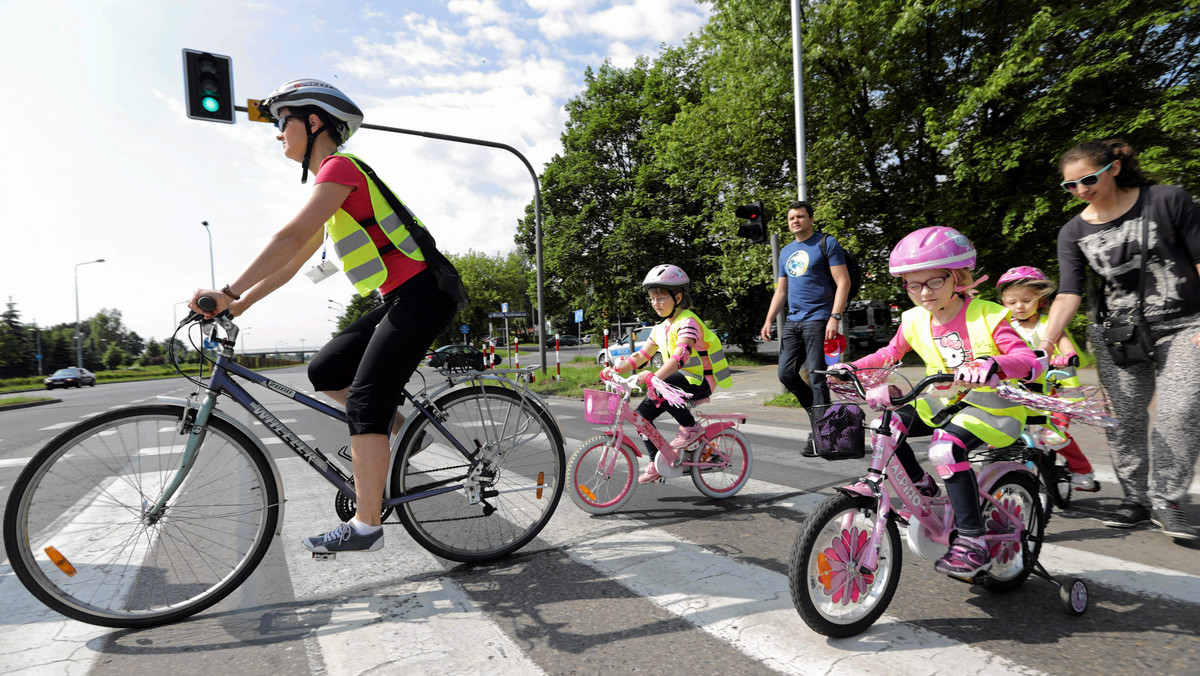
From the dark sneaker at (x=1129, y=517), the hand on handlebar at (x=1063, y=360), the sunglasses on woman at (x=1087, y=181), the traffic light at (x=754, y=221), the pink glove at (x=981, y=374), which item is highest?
the traffic light at (x=754, y=221)

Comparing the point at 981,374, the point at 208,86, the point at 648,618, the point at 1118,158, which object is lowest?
the point at 648,618

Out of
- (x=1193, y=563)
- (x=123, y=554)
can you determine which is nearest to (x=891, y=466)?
(x=1193, y=563)

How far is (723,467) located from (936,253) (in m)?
2.30

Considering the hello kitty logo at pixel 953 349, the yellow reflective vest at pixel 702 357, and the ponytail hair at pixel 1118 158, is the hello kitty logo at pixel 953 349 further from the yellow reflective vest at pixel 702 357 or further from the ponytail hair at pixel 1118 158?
the yellow reflective vest at pixel 702 357

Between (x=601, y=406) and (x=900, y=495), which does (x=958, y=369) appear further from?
(x=601, y=406)

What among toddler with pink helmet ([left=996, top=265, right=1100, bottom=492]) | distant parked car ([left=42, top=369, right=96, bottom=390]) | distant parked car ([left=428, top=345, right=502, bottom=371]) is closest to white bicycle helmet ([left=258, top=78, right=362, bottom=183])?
distant parked car ([left=428, top=345, right=502, bottom=371])

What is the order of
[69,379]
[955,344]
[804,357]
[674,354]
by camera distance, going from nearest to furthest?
[955,344]
[674,354]
[804,357]
[69,379]

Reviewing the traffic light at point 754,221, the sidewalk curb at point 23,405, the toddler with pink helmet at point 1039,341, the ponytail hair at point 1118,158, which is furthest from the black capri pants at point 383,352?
the sidewalk curb at point 23,405

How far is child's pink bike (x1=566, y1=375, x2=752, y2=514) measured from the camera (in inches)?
156

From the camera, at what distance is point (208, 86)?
9.80m

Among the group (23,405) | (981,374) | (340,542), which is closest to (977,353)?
(981,374)

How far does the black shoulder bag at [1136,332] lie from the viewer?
3.21 metres

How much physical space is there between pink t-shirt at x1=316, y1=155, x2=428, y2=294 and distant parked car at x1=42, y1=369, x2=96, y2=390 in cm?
5222

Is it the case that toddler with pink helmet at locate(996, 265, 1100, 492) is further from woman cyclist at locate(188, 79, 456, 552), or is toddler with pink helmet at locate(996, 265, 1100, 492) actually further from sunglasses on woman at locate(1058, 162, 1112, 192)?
woman cyclist at locate(188, 79, 456, 552)
